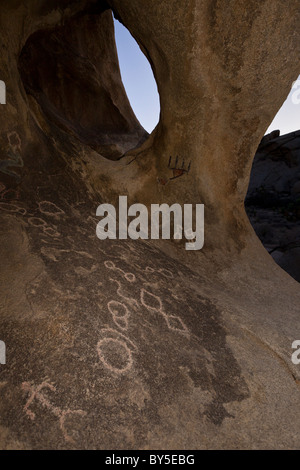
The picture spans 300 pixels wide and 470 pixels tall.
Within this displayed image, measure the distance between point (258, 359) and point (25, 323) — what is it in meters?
1.29

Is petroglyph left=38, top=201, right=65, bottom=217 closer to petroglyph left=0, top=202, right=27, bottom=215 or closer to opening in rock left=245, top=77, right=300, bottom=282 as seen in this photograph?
petroglyph left=0, top=202, right=27, bottom=215

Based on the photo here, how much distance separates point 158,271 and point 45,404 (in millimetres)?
1251

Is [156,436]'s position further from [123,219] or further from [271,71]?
[271,71]

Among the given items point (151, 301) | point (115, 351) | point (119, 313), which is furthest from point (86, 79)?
point (115, 351)

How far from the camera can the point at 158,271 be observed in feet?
7.09

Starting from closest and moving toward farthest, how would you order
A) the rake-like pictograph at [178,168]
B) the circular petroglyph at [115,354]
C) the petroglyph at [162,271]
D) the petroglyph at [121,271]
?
the circular petroglyph at [115,354], the petroglyph at [121,271], the petroglyph at [162,271], the rake-like pictograph at [178,168]

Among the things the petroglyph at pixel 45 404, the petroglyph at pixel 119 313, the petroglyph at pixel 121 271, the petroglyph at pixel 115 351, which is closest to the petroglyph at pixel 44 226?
the petroglyph at pixel 121 271

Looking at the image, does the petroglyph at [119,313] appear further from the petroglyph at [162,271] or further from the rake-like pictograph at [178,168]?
the rake-like pictograph at [178,168]

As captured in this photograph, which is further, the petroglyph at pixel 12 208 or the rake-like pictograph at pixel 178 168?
the rake-like pictograph at pixel 178 168

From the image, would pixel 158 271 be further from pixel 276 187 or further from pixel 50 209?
pixel 276 187

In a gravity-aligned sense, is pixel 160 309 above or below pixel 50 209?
below

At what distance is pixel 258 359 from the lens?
162cm

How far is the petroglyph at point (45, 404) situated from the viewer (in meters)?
1.01

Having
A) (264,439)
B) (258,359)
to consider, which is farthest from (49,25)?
(264,439)
